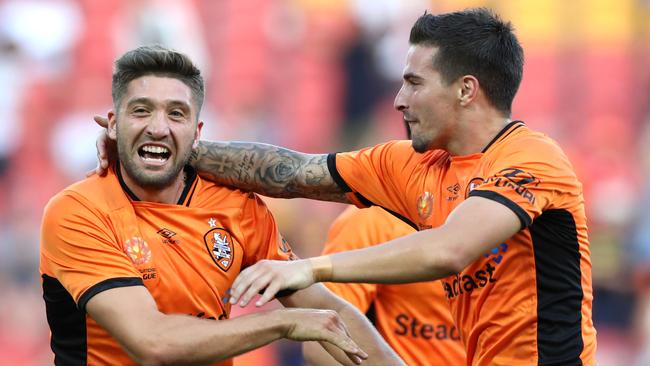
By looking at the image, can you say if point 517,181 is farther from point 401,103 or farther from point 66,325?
point 66,325

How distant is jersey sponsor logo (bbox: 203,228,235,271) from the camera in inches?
203

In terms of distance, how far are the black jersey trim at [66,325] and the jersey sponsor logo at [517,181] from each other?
6.41 ft

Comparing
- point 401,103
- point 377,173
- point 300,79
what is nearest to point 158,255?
point 377,173

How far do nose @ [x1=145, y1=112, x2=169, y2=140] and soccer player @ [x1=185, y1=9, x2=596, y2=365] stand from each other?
0.47 metres

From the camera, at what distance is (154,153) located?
5102mm

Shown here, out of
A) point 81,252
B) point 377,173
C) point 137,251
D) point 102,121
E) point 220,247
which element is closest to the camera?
point 81,252

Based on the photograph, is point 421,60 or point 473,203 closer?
point 473,203

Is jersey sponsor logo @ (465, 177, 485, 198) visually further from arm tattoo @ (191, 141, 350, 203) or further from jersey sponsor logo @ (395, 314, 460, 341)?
jersey sponsor logo @ (395, 314, 460, 341)

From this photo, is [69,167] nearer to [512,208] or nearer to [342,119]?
[342,119]

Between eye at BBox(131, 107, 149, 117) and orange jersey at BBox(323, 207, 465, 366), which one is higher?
eye at BBox(131, 107, 149, 117)

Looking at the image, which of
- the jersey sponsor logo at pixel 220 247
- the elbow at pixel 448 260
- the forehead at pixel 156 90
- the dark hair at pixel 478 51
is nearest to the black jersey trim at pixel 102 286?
the jersey sponsor logo at pixel 220 247

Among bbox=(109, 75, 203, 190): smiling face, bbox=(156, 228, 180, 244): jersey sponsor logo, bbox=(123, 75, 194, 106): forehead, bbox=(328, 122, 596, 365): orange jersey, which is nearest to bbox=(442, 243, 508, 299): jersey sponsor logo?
bbox=(328, 122, 596, 365): orange jersey

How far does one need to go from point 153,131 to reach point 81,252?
635 millimetres

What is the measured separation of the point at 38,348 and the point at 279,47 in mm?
5072
